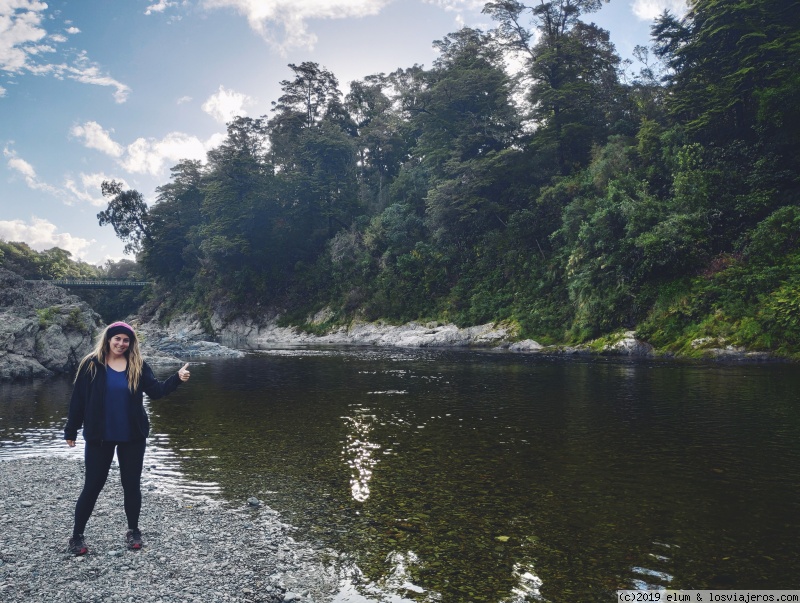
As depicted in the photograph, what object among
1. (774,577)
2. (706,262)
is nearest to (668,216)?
(706,262)

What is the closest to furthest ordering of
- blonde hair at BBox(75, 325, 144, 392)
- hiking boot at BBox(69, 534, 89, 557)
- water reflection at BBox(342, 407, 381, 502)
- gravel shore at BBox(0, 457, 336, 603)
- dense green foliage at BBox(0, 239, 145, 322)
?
gravel shore at BBox(0, 457, 336, 603)
hiking boot at BBox(69, 534, 89, 557)
blonde hair at BBox(75, 325, 144, 392)
water reflection at BBox(342, 407, 381, 502)
dense green foliage at BBox(0, 239, 145, 322)

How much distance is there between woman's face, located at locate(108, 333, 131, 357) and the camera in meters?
6.78

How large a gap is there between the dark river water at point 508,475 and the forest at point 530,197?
14.4 meters

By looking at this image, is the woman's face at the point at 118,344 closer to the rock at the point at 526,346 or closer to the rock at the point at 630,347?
the rock at the point at 630,347

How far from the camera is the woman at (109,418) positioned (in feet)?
21.6

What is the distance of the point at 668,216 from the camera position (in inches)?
1393

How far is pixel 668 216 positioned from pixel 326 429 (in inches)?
1248

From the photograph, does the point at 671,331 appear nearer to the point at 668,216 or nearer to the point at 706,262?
the point at 706,262

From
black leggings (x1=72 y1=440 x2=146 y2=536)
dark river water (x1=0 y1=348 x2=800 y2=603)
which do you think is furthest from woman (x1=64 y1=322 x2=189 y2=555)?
dark river water (x1=0 y1=348 x2=800 y2=603)

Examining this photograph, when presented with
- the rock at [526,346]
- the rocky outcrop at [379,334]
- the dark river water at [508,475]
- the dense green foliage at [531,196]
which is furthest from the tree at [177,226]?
the dark river water at [508,475]

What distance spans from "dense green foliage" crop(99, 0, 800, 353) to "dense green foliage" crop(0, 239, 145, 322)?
1490 centimetres

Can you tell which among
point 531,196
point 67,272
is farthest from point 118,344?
point 67,272

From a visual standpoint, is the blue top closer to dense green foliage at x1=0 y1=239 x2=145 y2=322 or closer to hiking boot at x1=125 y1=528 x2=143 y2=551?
hiking boot at x1=125 y1=528 x2=143 y2=551

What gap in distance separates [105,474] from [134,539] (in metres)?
1.01
